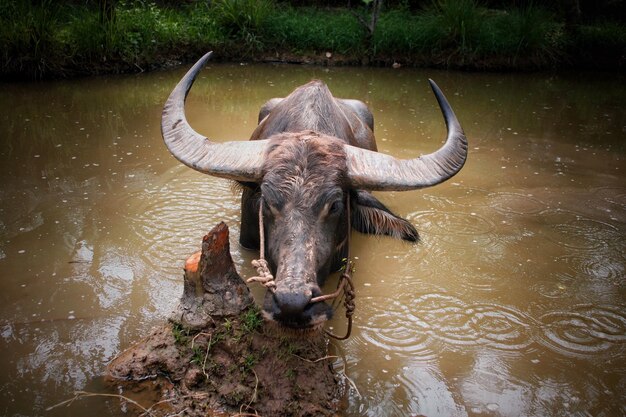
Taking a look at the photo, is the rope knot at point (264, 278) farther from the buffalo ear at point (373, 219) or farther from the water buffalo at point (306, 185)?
the buffalo ear at point (373, 219)

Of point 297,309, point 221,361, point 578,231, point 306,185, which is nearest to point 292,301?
point 297,309

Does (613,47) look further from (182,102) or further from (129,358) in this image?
(129,358)

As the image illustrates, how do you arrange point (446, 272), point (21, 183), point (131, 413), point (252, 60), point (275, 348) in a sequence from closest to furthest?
point (131, 413) → point (275, 348) → point (446, 272) → point (21, 183) → point (252, 60)

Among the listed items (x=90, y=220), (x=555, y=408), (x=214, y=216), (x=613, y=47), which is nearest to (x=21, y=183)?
(x=90, y=220)

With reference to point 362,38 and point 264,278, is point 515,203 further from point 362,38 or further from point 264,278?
point 362,38

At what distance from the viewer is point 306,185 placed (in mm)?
2781

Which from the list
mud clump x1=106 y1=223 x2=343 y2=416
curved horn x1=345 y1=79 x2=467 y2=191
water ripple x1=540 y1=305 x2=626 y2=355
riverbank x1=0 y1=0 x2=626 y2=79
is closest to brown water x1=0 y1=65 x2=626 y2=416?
water ripple x1=540 y1=305 x2=626 y2=355

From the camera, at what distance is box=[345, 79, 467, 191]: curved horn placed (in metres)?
2.95

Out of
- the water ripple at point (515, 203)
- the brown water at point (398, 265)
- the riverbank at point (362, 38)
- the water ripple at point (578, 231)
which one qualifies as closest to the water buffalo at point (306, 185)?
the brown water at point (398, 265)

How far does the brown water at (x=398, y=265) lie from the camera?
2.64 metres

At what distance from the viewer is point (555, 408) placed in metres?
2.53

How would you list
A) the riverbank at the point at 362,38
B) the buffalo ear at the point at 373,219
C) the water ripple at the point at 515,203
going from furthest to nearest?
the riverbank at the point at 362,38 < the water ripple at the point at 515,203 < the buffalo ear at the point at 373,219

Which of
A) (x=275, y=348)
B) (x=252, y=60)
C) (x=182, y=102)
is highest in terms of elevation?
(x=182, y=102)

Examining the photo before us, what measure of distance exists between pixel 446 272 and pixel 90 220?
276 cm
